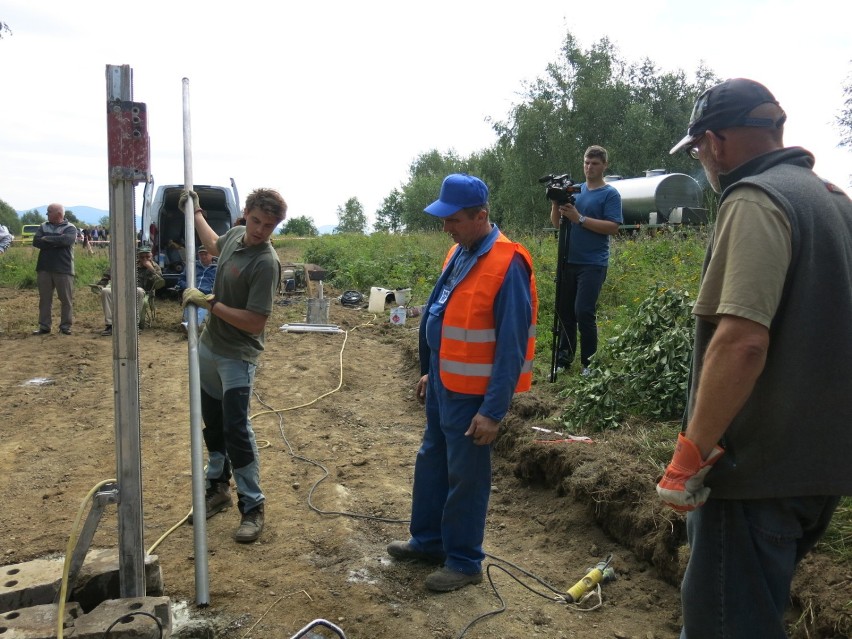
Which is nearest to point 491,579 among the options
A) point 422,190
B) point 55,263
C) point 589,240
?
point 589,240

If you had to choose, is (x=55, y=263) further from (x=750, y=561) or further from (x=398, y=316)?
(x=750, y=561)

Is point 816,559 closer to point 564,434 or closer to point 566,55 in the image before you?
point 564,434

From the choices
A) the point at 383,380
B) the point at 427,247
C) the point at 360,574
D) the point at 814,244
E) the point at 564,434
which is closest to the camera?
the point at 814,244

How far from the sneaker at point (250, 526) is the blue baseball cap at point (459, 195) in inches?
83.4

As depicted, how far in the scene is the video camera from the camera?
5934 millimetres

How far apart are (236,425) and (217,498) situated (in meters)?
0.74

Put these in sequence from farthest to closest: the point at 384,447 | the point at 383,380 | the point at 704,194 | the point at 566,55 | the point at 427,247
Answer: the point at 566,55 → the point at 427,247 → the point at 704,194 → the point at 383,380 → the point at 384,447

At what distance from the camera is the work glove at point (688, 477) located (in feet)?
6.27

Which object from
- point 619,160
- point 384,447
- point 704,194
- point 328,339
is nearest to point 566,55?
point 619,160

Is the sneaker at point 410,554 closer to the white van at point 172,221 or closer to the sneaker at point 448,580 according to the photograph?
the sneaker at point 448,580

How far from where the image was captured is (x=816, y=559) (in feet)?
10.2

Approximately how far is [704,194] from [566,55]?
22.6 metres

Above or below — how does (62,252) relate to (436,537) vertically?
above

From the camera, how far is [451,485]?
3516 millimetres
